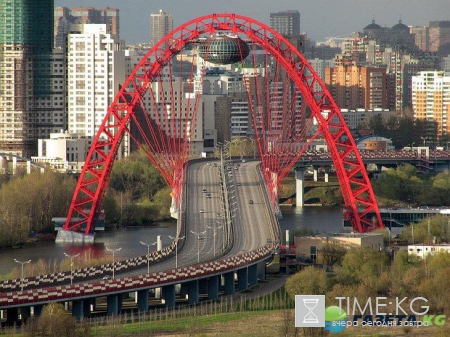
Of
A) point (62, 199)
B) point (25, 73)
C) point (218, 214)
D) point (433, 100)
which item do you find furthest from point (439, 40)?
point (218, 214)

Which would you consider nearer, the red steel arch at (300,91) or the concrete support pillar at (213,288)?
the concrete support pillar at (213,288)

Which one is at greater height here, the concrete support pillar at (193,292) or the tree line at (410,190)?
the tree line at (410,190)

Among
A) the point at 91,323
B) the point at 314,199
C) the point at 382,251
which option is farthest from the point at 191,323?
the point at 314,199

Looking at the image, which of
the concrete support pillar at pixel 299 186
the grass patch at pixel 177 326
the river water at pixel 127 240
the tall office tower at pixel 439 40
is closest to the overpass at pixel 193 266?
the river water at pixel 127 240

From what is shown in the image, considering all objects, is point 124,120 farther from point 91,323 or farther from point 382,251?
point 91,323

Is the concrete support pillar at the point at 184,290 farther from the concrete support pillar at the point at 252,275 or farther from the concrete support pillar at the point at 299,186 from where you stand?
the concrete support pillar at the point at 299,186

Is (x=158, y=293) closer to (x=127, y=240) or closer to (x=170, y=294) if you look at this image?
(x=170, y=294)

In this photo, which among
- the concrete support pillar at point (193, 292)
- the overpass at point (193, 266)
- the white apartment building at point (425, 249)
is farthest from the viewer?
the white apartment building at point (425, 249)
